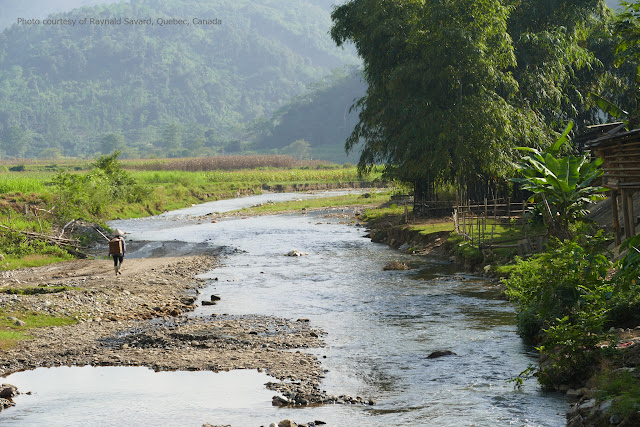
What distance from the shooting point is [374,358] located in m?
15.5

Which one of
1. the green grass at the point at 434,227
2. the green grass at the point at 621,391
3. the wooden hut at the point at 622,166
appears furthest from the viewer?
the green grass at the point at 434,227

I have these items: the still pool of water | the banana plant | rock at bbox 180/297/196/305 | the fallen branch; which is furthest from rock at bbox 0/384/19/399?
the fallen branch

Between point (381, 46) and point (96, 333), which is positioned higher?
point (381, 46)

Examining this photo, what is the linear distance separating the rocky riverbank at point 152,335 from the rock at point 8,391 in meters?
1.40

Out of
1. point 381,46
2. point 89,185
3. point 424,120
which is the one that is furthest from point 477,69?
point 89,185

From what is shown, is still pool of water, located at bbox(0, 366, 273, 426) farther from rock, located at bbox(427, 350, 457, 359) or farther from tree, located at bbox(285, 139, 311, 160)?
tree, located at bbox(285, 139, 311, 160)

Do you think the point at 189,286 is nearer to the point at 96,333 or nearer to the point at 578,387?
the point at 96,333

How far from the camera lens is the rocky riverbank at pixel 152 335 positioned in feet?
48.7

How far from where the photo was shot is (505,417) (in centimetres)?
1159

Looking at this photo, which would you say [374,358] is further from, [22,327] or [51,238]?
[51,238]

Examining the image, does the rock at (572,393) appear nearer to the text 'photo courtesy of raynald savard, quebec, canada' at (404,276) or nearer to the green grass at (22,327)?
the text 'photo courtesy of raynald savard, quebec, canada' at (404,276)

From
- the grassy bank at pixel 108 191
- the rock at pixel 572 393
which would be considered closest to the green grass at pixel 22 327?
the grassy bank at pixel 108 191

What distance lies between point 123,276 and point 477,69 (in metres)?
18.3

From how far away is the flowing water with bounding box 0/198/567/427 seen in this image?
39.7ft
